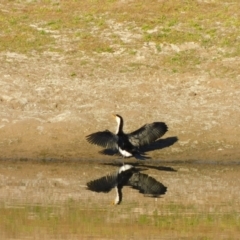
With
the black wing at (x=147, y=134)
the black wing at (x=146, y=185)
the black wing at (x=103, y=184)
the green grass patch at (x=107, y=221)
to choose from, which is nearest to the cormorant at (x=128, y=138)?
the black wing at (x=147, y=134)

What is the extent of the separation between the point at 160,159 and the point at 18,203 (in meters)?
6.67

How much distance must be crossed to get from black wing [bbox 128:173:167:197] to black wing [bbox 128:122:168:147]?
6.04ft

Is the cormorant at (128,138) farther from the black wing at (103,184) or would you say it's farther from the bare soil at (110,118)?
the black wing at (103,184)

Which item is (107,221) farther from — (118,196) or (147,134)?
(147,134)

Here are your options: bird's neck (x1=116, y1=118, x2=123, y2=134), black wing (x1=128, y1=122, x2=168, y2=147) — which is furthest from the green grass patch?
bird's neck (x1=116, y1=118, x2=123, y2=134)

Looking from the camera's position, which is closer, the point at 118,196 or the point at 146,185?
the point at 118,196

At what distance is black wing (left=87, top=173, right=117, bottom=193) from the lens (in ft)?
72.4

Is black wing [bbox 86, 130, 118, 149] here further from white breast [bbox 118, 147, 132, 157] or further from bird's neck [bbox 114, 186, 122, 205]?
bird's neck [bbox 114, 186, 122, 205]

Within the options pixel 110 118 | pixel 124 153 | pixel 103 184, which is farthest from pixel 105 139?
pixel 103 184

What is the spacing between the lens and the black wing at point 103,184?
22078mm

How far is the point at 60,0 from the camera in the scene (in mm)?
36250

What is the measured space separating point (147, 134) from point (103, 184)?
11.8ft

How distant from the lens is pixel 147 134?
26016mm

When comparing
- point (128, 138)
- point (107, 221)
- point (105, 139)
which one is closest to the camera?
point (107, 221)
